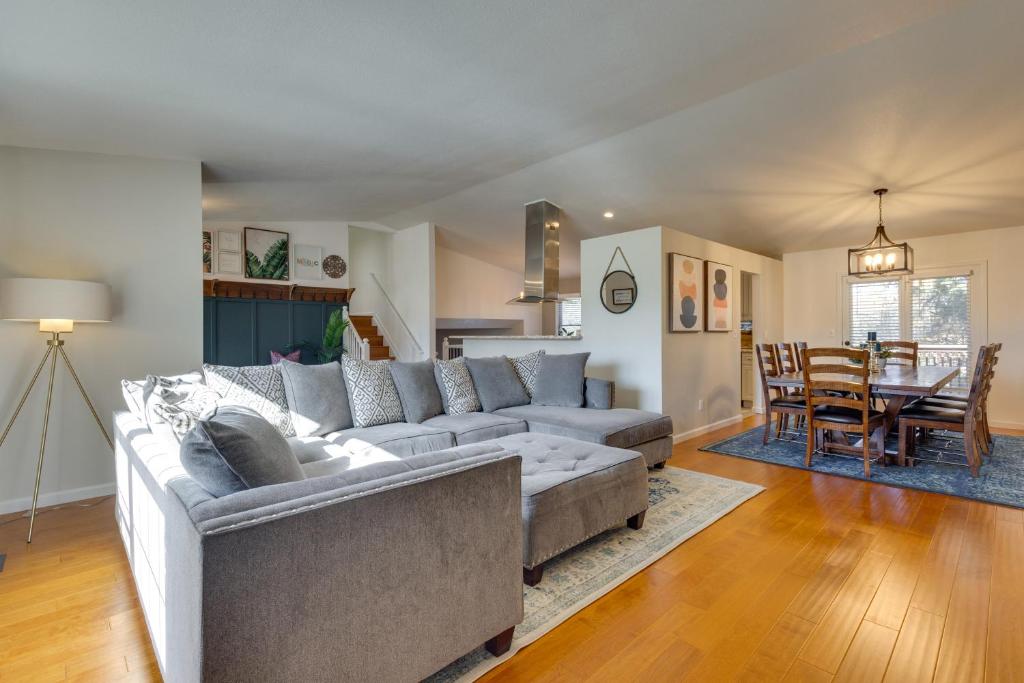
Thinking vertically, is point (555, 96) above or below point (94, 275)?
above

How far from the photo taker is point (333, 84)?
2.71 metres

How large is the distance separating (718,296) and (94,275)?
558 centimetres

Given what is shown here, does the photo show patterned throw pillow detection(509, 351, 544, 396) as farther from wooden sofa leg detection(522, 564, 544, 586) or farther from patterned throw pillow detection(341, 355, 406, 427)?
wooden sofa leg detection(522, 564, 544, 586)

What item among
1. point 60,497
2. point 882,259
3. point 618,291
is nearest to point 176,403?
point 60,497

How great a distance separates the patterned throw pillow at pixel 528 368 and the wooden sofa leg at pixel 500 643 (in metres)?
2.73

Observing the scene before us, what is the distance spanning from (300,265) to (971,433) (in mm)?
7835

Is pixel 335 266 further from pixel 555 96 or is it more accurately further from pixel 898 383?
pixel 898 383

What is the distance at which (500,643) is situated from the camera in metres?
1.65

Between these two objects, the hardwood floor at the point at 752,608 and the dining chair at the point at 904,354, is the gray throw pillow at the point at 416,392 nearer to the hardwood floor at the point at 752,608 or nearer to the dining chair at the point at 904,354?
the hardwood floor at the point at 752,608

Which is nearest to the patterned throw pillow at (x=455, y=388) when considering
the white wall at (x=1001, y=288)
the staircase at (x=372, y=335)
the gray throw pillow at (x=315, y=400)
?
the gray throw pillow at (x=315, y=400)

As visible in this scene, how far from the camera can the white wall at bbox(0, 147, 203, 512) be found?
307 centimetres

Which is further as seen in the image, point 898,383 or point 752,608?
point 898,383

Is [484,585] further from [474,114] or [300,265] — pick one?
[300,265]

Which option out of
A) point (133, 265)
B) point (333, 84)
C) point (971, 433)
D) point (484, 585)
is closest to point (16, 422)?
point (133, 265)
